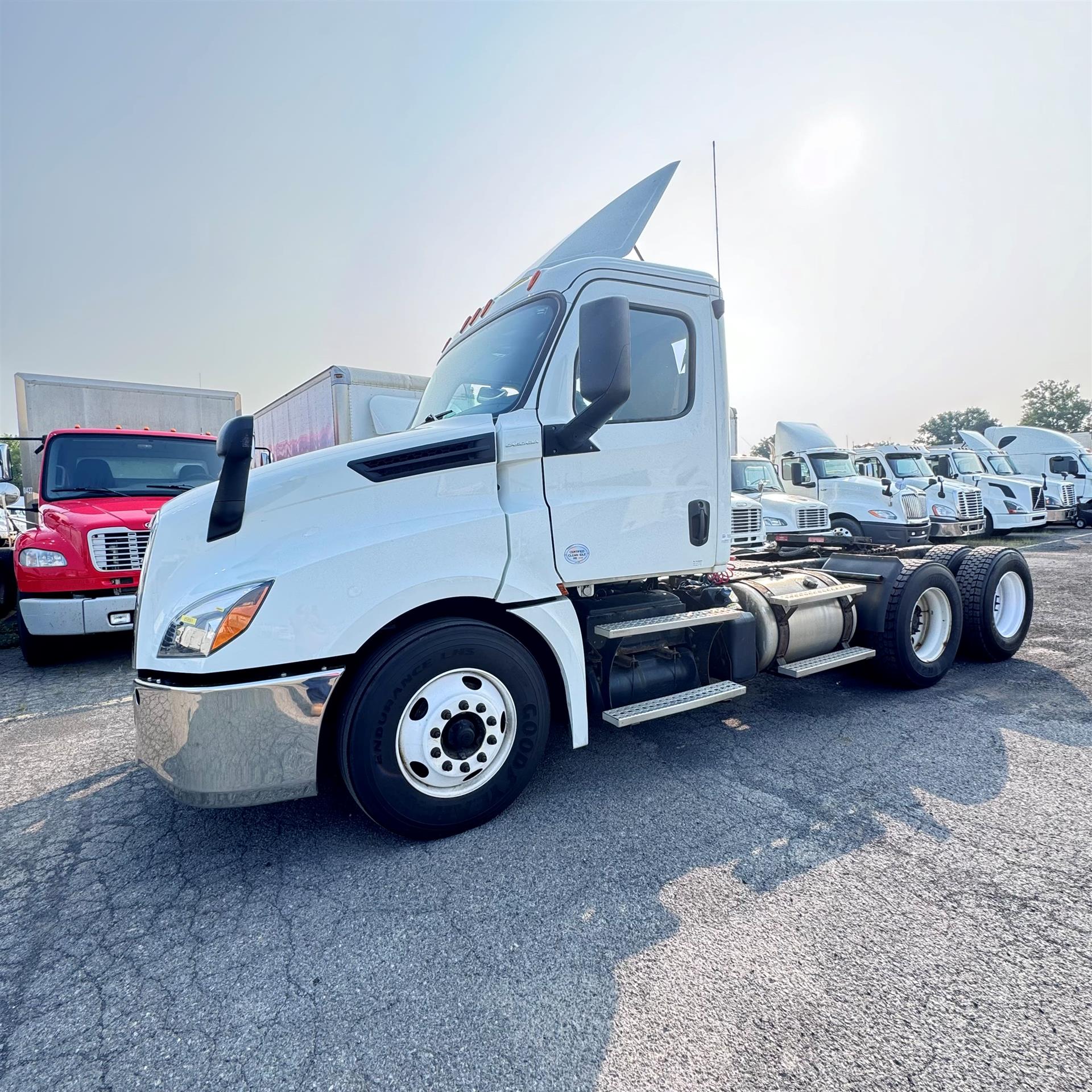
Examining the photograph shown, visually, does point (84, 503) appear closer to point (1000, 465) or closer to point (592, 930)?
point (592, 930)

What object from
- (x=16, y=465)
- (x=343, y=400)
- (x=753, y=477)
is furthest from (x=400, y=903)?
(x=753, y=477)

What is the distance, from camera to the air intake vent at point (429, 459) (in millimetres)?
2822

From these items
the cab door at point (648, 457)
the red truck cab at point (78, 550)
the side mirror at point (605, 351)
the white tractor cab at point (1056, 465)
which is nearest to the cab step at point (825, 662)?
the cab door at point (648, 457)

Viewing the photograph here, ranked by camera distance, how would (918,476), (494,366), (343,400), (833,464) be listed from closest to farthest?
(494,366)
(343,400)
(833,464)
(918,476)

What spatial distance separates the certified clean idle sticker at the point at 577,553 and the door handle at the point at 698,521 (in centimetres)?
72

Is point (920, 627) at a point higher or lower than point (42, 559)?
lower

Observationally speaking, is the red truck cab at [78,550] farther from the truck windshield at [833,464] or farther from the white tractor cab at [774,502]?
the truck windshield at [833,464]

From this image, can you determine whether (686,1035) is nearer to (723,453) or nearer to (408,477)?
(408,477)

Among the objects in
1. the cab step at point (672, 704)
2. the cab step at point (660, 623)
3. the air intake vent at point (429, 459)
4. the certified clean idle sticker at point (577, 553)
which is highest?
the air intake vent at point (429, 459)

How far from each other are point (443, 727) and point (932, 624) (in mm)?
4361

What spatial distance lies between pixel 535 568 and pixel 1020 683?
4.38 meters

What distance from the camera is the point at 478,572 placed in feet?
9.48

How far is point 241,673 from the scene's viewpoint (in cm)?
250

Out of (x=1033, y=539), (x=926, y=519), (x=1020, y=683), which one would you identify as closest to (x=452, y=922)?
(x=1020, y=683)
